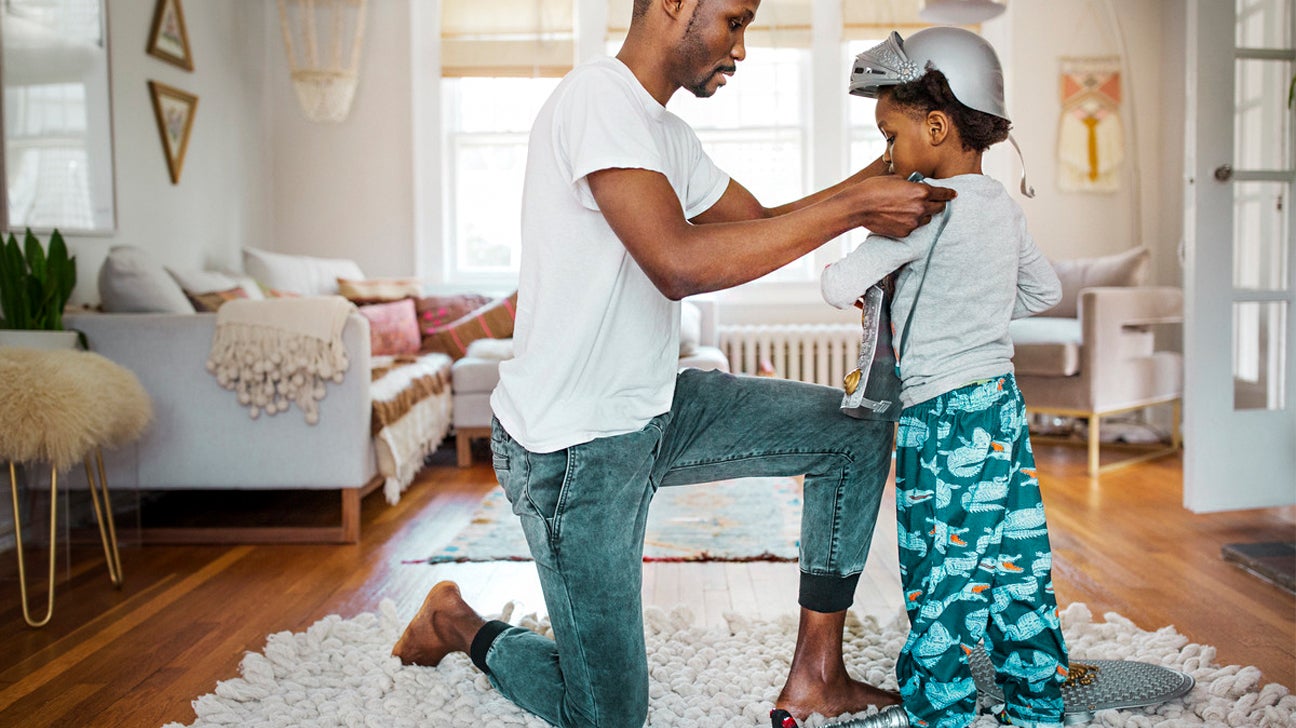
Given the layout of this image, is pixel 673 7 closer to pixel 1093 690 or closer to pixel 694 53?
pixel 694 53

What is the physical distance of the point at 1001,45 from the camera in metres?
5.55

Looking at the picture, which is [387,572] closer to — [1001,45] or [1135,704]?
[1135,704]

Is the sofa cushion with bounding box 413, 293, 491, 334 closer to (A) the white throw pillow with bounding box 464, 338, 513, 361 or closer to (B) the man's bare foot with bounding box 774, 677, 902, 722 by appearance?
(A) the white throw pillow with bounding box 464, 338, 513, 361

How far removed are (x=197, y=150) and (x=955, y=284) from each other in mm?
4169

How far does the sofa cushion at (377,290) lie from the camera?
4969mm

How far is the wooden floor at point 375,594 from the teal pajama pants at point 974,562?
0.56 meters

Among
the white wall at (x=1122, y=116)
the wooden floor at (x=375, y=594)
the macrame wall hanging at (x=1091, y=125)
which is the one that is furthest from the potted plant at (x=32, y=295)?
the macrame wall hanging at (x=1091, y=125)

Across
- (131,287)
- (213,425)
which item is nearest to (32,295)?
(131,287)

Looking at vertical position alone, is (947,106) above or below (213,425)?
above

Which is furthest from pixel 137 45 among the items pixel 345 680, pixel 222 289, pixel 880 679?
pixel 880 679

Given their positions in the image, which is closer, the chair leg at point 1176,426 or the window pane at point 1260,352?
the window pane at point 1260,352

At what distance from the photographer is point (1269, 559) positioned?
8.61 ft

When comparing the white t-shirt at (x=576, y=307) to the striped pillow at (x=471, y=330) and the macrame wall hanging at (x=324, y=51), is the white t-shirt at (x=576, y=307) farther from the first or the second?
the macrame wall hanging at (x=324, y=51)

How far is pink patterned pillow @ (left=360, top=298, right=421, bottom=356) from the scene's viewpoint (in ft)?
15.1
